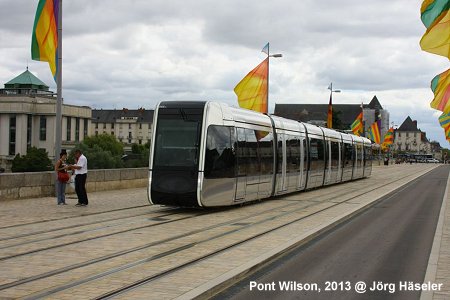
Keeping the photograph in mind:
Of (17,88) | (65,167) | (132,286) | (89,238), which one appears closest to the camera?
(132,286)

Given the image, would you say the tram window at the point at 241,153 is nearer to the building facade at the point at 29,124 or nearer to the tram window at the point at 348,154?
the tram window at the point at 348,154

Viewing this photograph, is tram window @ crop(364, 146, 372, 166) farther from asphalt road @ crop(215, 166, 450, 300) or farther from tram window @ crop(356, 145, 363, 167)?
asphalt road @ crop(215, 166, 450, 300)

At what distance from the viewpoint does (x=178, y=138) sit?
1554cm

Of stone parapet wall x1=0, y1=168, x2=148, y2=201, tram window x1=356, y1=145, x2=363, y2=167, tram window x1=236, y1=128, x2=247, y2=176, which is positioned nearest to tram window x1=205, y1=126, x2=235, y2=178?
tram window x1=236, y1=128, x2=247, y2=176

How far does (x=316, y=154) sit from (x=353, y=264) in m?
17.7

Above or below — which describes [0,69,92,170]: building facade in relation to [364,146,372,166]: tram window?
above

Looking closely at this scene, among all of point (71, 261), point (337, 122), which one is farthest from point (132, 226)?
point (337, 122)

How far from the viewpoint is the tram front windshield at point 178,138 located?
602 inches

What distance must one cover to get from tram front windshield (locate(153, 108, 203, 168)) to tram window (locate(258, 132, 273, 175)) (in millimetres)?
3743

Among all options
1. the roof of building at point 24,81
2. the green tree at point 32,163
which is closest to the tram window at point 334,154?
the green tree at point 32,163

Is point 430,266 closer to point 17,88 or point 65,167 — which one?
point 65,167

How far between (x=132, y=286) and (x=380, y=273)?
3589 mm

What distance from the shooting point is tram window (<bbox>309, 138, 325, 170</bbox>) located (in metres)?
25.9

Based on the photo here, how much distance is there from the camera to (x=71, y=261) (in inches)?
343
